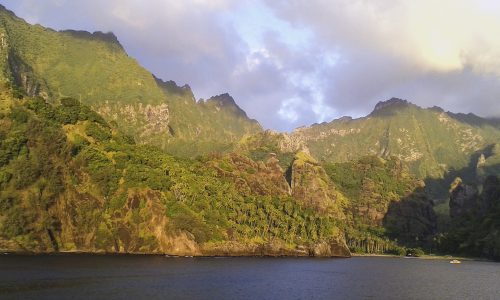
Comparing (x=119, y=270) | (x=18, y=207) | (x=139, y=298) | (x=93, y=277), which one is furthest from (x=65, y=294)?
(x=18, y=207)

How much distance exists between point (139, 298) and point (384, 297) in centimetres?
5064

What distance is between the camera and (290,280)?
123875 millimetres

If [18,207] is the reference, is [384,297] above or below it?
below

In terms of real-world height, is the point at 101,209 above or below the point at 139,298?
above

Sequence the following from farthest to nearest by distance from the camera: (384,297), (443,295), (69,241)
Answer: (69,241)
(443,295)
(384,297)

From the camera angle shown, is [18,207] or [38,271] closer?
[38,271]

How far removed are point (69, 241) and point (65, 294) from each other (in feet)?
390

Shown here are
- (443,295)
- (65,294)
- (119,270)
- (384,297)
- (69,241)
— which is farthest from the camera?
(69,241)

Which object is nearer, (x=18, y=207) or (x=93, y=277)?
(x=93, y=277)

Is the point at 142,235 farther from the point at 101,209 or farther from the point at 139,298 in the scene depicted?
the point at 139,298

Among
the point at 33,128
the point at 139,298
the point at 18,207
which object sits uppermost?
the point at 33,128

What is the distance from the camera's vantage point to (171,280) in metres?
107

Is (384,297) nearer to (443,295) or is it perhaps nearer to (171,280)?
(443,295)

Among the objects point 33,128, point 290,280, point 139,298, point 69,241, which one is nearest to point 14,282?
point 139,298
